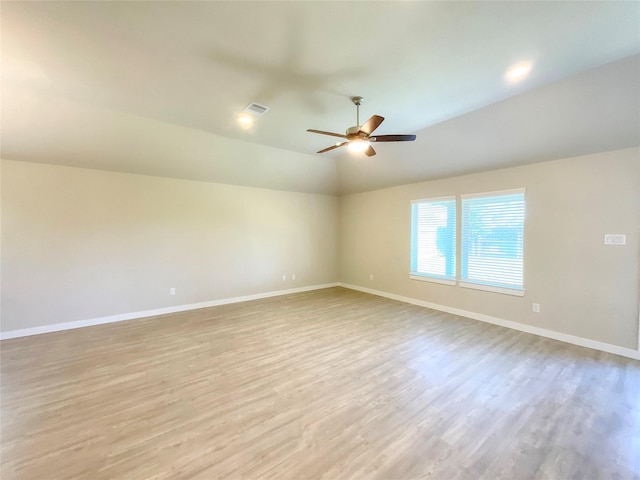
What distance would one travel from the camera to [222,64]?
2.46 m

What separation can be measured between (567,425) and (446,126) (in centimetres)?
375

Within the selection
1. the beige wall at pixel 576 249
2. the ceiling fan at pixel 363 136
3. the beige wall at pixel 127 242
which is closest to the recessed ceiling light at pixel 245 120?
the ceiling fan at pixel 363 136

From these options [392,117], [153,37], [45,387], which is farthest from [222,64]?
[45,387]

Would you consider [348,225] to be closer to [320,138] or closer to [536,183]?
[320,138]

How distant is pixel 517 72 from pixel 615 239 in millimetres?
2581

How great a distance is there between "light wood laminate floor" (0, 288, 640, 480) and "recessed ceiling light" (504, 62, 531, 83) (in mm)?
3188

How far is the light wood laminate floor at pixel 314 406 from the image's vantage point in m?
1.72

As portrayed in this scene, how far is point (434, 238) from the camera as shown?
539 cm

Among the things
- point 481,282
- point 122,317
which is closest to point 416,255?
point 481,282

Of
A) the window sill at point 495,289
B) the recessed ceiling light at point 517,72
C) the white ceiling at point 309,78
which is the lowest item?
the window sill at point 495,289

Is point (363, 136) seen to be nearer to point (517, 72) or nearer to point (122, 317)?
point (517, 72)

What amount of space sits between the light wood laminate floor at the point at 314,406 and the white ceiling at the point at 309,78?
2.89 meters

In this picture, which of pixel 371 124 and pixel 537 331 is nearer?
pixel 371 124

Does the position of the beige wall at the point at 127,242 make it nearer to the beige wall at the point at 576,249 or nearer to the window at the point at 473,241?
the window at the point at 473,241
